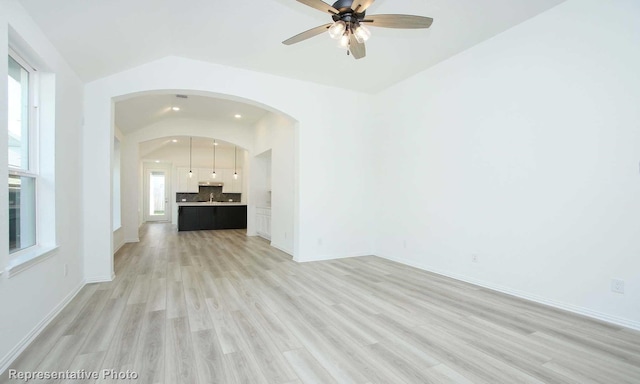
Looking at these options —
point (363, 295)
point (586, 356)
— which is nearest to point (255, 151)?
point (363, 295)

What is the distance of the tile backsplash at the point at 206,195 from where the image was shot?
11938 mm

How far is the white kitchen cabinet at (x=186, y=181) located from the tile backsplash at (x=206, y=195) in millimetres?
243

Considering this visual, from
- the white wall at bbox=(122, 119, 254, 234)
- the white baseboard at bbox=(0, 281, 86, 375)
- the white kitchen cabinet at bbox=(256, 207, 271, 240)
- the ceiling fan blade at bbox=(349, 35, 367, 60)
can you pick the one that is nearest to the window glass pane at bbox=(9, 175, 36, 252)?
the white baseboard at bbox=(0, 281, 86, 375)

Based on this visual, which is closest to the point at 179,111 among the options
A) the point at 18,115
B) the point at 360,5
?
the point at 18,115

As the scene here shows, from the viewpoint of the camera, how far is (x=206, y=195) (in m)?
12.1

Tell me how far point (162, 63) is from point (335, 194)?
3.36 m

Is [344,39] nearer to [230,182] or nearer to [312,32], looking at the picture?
[312,32]

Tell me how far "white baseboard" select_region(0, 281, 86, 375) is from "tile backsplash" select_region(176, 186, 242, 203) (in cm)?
916

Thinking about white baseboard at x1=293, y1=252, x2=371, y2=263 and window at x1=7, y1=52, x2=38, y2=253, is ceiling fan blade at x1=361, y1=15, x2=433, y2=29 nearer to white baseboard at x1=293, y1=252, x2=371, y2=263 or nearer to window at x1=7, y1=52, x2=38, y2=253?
window at x1=7, y1=52, x2=38, y2=253

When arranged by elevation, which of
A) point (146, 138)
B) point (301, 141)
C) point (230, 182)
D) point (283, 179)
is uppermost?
point (146, 138)

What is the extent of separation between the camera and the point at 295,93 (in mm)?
4977

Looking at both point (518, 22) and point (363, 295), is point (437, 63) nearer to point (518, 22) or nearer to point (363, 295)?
point (518, 22)

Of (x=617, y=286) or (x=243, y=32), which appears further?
(x=243, y=32)

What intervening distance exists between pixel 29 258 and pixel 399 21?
3517 millimetres
